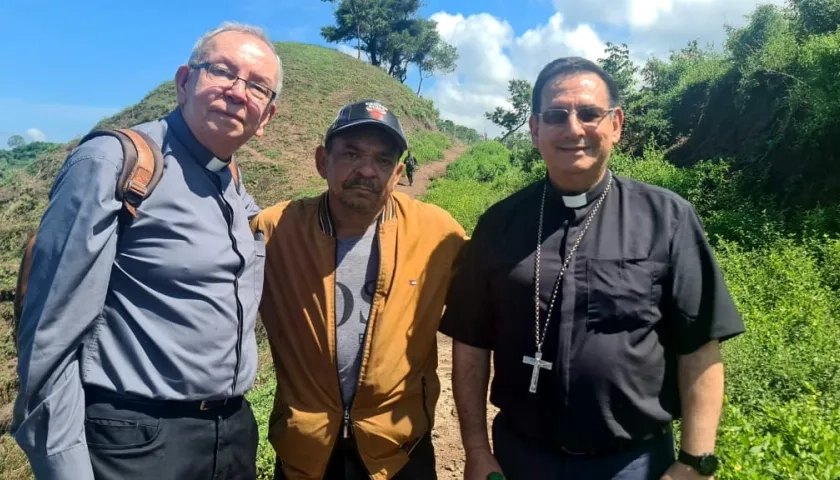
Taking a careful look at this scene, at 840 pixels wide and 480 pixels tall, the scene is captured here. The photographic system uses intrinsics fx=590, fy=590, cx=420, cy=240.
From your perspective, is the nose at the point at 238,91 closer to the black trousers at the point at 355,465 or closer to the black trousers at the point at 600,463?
the black trousers at the point at 355,465

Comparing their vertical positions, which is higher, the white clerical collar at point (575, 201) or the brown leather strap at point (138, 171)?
the brown leather strap at point (138, 171)

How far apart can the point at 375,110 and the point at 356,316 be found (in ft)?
2.88

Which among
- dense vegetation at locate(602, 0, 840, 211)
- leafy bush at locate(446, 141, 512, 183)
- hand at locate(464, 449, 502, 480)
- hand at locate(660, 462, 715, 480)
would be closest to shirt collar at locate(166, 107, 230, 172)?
hand at locate(464, 449, 502, 480)

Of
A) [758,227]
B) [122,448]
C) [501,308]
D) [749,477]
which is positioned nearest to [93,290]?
[122,448]

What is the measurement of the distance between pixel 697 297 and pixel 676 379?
1.04ft

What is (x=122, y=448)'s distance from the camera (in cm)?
188

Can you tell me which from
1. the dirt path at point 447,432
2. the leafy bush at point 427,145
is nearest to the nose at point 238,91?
the dirt path at point 447,432

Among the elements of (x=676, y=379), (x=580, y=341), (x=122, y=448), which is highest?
(x=580, y=341)

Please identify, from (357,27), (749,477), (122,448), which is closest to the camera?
(122,448)

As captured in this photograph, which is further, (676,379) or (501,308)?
(501,308)

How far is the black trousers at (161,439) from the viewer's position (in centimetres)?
186

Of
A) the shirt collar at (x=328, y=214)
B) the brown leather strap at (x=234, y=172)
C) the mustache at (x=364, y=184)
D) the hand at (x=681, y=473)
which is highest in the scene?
the brown leather strap at (x=234, y=172)

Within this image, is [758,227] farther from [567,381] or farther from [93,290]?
[93,290]

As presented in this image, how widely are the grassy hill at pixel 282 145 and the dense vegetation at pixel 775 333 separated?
26.0 feet
